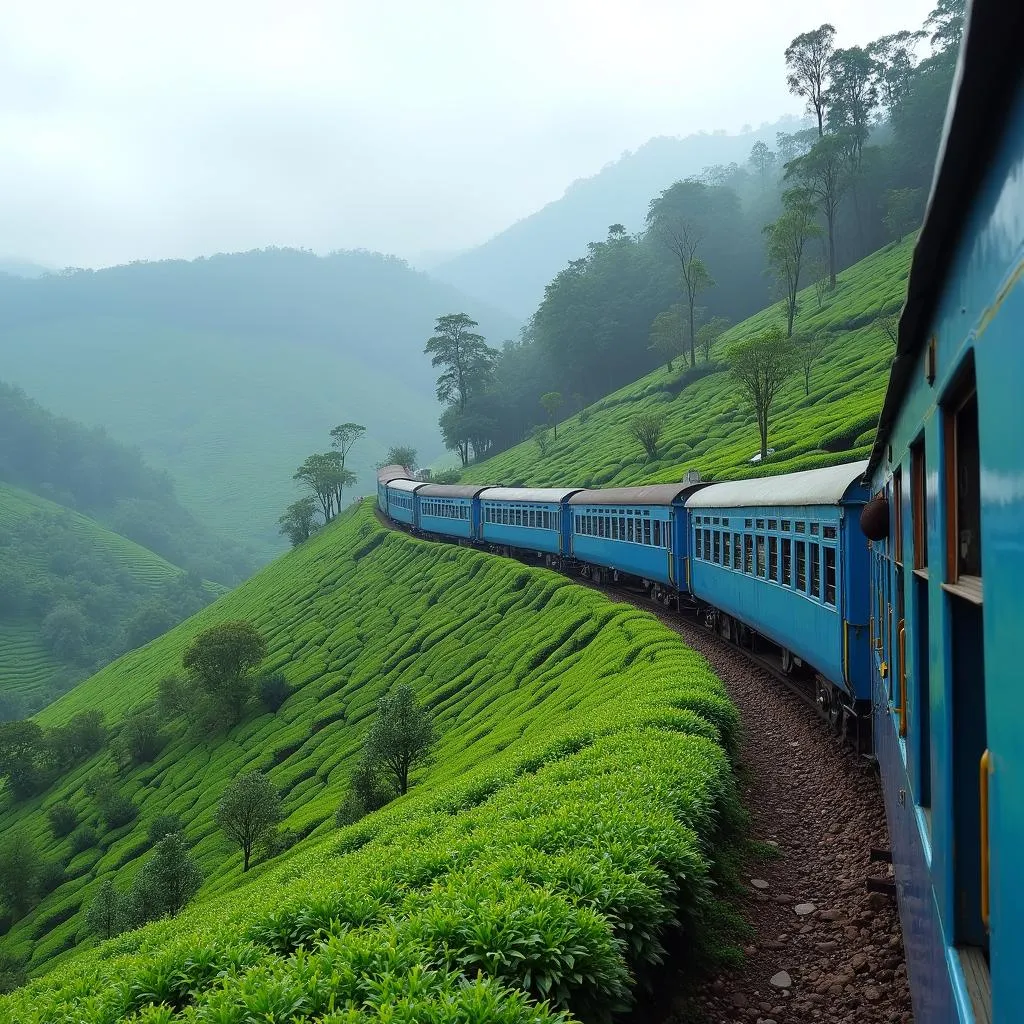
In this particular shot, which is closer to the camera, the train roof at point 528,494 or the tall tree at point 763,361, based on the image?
the train roof at point 528,494

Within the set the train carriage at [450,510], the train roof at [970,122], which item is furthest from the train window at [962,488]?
the train carriage at [450,510]

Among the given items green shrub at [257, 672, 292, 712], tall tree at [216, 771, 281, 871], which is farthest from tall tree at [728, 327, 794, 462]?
green shrub at [257, 672, 292, 712]

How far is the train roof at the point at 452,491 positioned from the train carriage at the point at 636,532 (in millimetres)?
11067

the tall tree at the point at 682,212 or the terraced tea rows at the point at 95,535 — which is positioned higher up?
the tall tree at the point at 682,212

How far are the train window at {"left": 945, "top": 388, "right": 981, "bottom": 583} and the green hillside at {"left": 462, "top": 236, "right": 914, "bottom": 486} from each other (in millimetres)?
24044

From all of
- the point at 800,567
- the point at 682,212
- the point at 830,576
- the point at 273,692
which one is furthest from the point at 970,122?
the point at 682,212

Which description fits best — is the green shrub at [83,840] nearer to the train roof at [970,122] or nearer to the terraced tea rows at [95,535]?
the train roof at [970,122]

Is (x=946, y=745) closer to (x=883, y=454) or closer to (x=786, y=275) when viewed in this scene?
(x=883, y=454)

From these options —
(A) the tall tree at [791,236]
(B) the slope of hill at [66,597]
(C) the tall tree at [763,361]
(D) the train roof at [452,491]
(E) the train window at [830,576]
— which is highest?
(A) the tall tree at [791,236]

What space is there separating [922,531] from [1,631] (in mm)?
118120

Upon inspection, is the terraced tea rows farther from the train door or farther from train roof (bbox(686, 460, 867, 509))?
the train door

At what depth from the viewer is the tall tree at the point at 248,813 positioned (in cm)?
2394

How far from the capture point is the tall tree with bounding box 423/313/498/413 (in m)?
87.3

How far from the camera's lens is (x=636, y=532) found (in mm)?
20984
